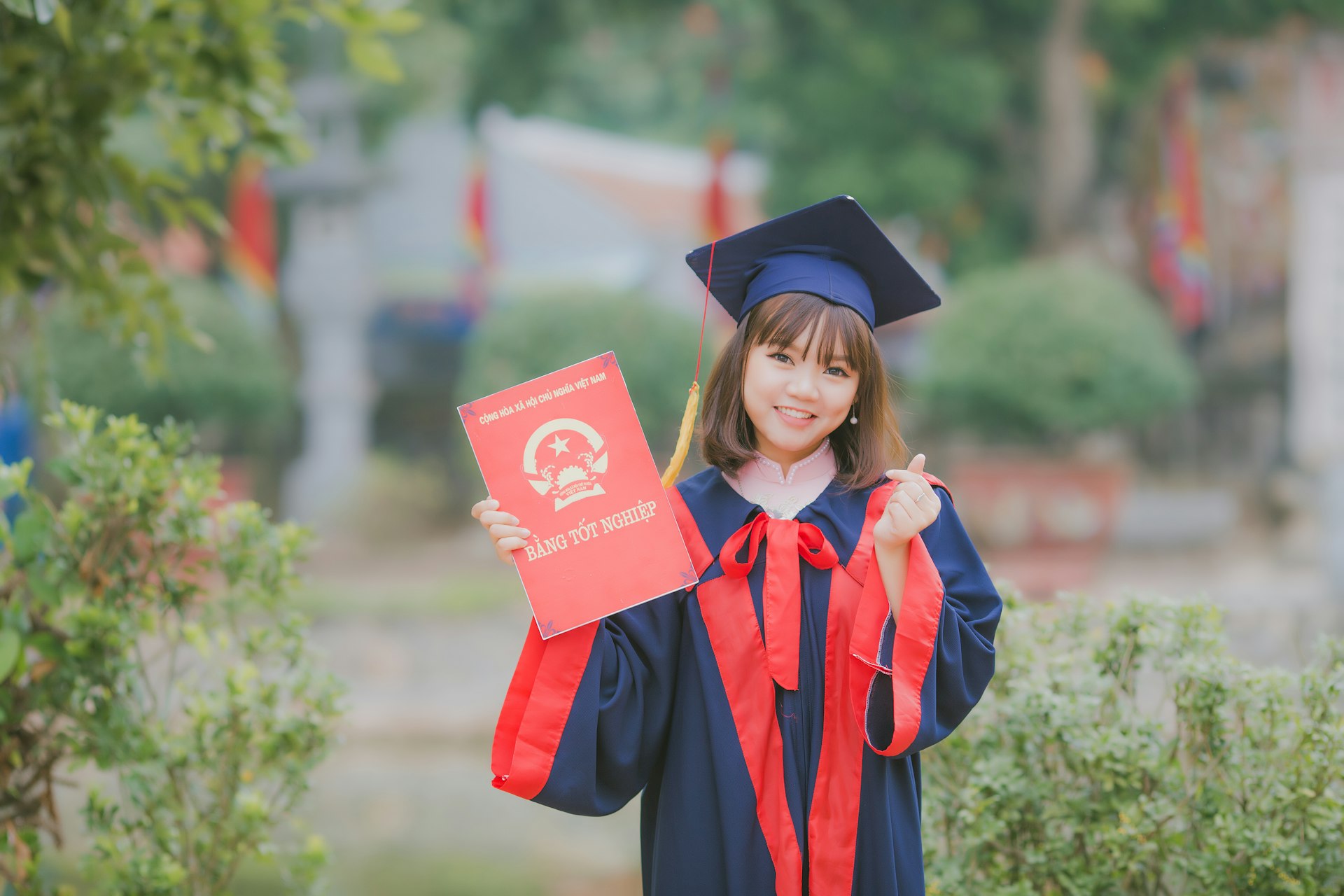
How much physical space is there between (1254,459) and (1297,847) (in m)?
9.90

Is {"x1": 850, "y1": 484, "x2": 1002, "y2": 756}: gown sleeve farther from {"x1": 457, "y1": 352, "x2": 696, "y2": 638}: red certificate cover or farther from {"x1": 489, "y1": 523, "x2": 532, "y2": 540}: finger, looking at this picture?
{"x1": 489, "y1": 523, "x2": 532, "y2": 540}: finger

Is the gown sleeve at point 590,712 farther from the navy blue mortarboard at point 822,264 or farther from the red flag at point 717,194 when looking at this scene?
the red flag at point 717,194

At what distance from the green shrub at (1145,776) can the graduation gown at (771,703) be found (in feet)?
1.37

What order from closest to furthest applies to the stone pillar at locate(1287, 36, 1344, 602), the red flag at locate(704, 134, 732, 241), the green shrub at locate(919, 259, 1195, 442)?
the green shrub at locate(919, 259, 1195, 442), the stone pillar at locate(1287, 36, 1344, 602), the red flag at locate(704, 134, 732, 241)

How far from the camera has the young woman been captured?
171 cm

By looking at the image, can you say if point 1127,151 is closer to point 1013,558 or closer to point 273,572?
point 1013,558

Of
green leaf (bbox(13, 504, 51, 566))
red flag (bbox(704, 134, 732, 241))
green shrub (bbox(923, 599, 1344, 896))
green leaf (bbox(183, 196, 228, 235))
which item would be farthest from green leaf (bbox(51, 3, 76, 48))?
red flag (bbox(704, 134, 732, 241))

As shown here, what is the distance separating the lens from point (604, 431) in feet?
5.88

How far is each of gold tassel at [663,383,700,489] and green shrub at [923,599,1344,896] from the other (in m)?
0.80

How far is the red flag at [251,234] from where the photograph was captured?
1130cm

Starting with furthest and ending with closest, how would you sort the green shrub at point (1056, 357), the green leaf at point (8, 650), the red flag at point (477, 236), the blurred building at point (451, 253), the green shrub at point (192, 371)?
the red flag at point (477, 236), the blurred building at point (451, 253), the green shrub at point (192, 371), the green shrub at point (1056, 357), the green leaf at point (8, 650)

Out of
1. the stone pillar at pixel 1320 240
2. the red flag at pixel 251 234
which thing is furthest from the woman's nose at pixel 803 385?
the red flag at pixel 251 234

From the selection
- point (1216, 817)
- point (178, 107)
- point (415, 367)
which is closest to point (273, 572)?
point (178, 107)

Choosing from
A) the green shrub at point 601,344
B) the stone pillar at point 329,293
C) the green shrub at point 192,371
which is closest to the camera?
the green shrub at point 192,371
